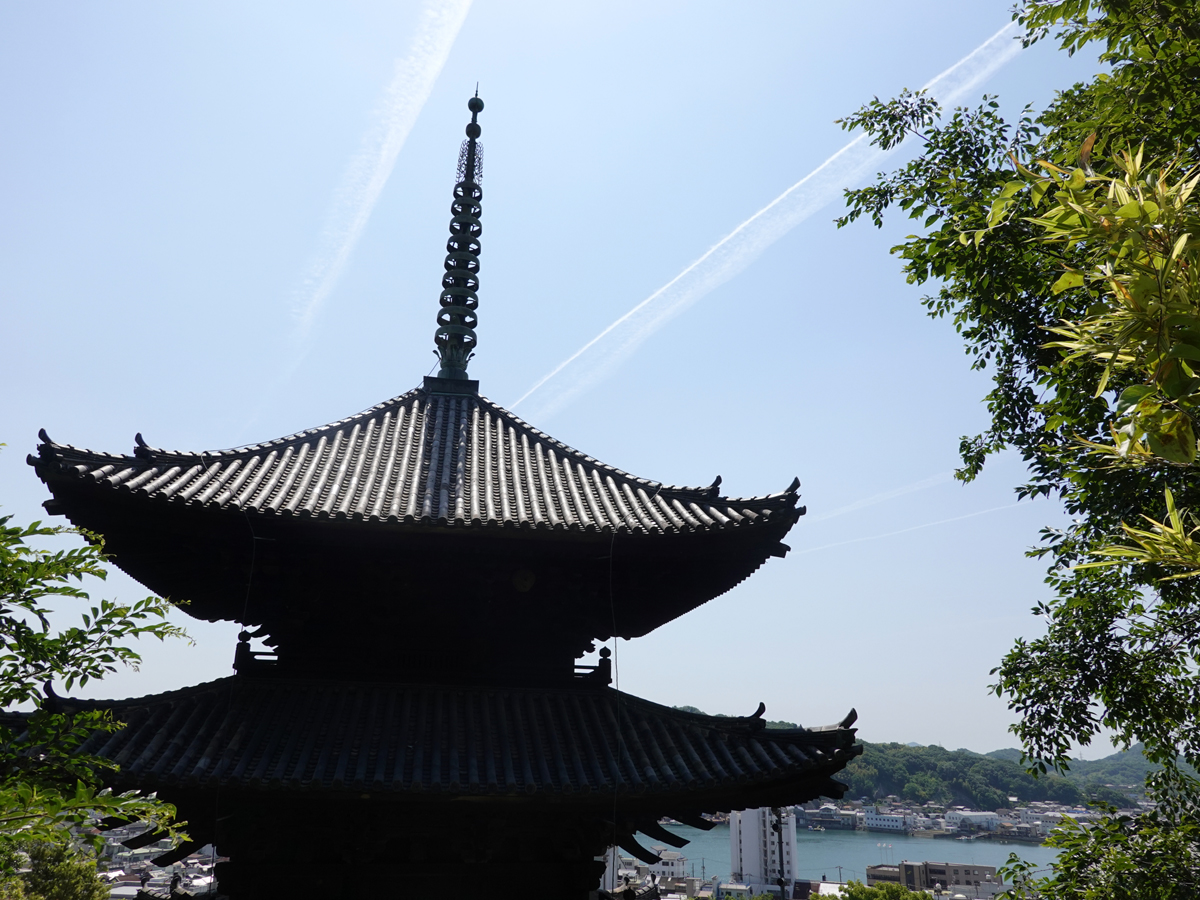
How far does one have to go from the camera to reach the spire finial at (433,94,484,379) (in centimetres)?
1109

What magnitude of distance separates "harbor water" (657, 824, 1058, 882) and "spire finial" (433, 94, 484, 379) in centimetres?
8937

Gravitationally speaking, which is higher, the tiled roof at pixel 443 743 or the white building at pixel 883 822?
the tiled roof at pixel 443 743

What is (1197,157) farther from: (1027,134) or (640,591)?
(640,591)

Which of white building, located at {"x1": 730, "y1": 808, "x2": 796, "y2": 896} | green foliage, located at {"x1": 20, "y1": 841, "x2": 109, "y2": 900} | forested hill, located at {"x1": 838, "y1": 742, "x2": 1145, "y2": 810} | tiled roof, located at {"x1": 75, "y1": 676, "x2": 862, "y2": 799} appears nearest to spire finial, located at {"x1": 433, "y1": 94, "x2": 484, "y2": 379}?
tiled roof, located at {"x1": 75, "y1": 676, "x2": 862, "y2": 799}

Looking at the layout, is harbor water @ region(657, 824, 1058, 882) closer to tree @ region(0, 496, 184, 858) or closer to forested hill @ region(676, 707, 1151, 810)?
forested hill @ region(676, 707, 1151, 810)

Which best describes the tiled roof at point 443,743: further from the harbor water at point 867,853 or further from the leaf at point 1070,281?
the harbor water at point 867,853

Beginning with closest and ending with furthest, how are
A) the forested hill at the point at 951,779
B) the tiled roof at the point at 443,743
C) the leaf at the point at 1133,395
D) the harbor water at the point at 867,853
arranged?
the leaf at the point at 1133,395 < the tiled roof at the point at 443,743 < the harbor water at the point at 867,853 < the forested hill at the point at 951,779

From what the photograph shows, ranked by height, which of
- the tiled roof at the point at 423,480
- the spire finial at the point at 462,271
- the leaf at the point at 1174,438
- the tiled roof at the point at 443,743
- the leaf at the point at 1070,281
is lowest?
the tiled roof at the point at 443,743

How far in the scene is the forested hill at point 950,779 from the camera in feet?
407

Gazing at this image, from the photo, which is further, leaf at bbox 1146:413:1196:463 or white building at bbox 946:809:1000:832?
white building at bbox 946:809:1000:832

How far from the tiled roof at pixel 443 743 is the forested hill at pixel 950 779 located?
137492 millimetres

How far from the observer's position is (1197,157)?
7.56m

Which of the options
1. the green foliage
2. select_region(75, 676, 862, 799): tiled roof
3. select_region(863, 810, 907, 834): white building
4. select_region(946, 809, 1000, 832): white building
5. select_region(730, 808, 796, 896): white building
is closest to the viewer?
select_region(75, 676, 862, 799): tiled roof

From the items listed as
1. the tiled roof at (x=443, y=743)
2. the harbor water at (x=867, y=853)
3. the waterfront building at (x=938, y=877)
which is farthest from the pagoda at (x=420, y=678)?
the harbor water at (x=867, y=853)
